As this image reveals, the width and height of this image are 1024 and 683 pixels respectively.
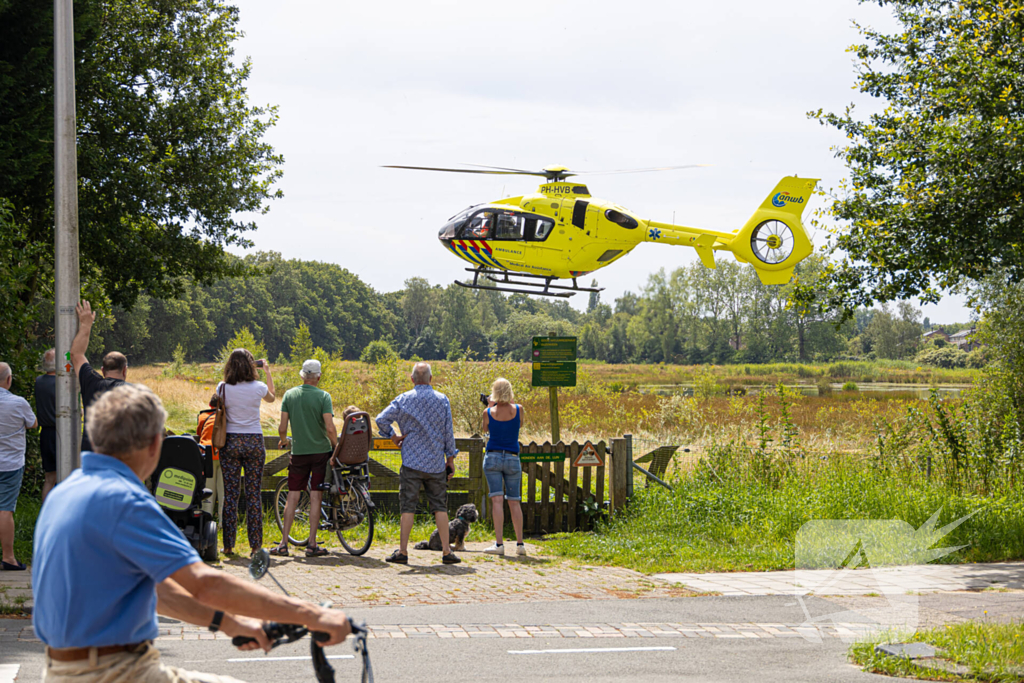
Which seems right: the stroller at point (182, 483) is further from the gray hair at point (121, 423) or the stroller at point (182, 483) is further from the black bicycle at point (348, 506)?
the gray hair at point (121, 423)

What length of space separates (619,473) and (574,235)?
884cm

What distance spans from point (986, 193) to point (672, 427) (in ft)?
49.1

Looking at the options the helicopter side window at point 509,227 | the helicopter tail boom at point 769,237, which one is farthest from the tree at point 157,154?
the helicopter tail boom at point 769,237

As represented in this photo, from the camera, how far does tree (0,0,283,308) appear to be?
19.4 meters

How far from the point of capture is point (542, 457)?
1216 cm

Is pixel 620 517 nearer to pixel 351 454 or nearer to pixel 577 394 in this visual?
pixel 351 454

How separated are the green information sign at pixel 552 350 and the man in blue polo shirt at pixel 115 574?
37.3ft

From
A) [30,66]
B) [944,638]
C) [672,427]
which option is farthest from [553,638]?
[672,427]

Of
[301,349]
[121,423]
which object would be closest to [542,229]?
[121,423]

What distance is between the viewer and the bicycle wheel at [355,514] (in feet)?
33.3

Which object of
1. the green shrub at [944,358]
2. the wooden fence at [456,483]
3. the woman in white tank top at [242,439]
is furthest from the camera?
the green shrub at [944,358]

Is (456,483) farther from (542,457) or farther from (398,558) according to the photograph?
(398,558)

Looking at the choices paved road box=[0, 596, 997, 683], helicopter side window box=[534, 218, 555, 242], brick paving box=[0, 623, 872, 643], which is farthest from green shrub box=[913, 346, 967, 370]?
paved road box=[0, 596, 997, 683]

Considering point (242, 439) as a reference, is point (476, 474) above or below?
below
